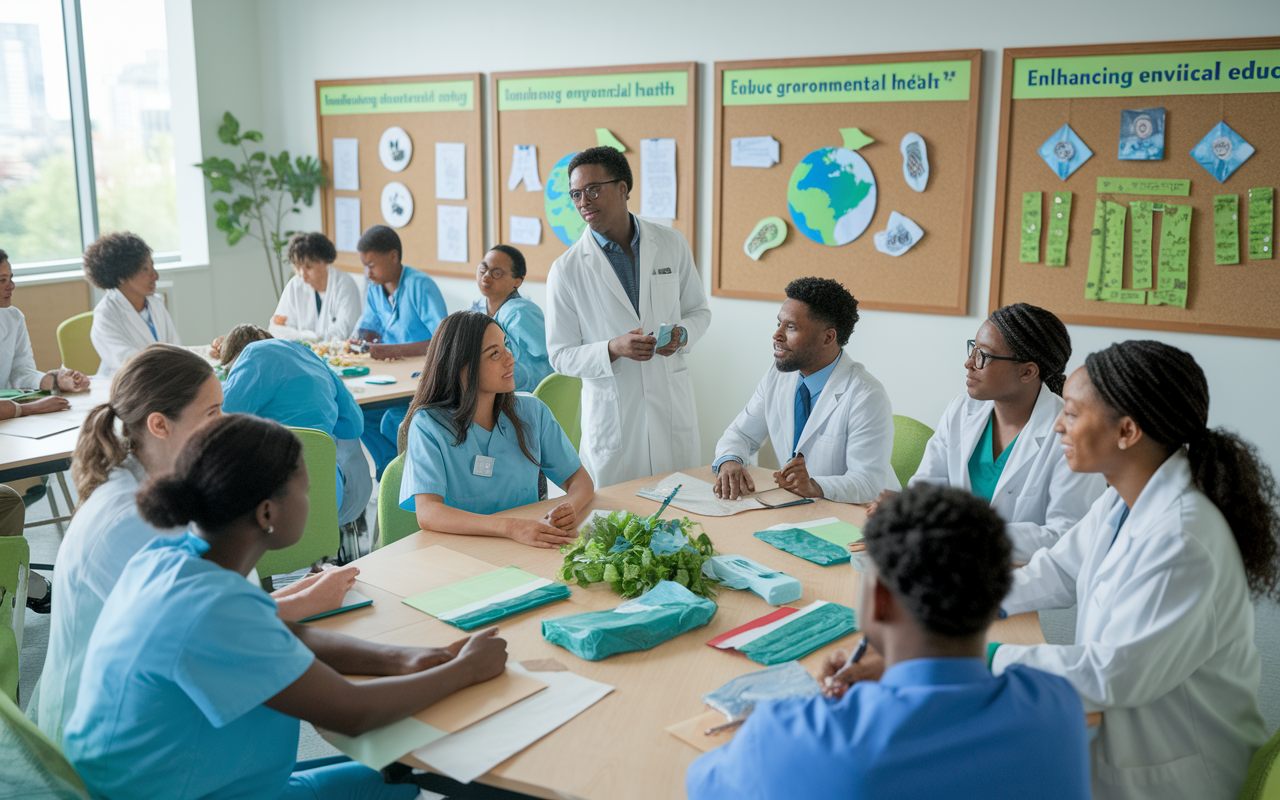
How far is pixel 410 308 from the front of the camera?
17.0ft

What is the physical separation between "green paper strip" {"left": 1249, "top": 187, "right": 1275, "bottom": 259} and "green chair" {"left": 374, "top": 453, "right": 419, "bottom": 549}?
362 centimetres

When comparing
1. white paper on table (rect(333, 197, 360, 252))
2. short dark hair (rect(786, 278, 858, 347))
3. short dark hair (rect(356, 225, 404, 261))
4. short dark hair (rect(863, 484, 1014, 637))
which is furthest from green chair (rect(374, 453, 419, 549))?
white paper on table (rect(333, 197, 360, 252))

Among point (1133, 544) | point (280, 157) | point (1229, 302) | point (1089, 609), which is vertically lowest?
point (1089, 609)

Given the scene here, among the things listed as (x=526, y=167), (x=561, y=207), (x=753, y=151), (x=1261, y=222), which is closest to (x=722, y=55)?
(x=753, y=151)

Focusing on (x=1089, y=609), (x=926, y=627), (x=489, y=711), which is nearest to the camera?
(x=926, y=627)

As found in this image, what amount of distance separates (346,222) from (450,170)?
41.8 inches

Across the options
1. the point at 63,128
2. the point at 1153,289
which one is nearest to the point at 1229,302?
the point at 1153,289

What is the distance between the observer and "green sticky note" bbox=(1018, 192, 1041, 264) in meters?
4.39

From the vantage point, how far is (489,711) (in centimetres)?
153

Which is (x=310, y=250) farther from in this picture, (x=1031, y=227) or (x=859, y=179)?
(x=1031, y=227)

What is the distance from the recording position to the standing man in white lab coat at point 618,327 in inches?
137

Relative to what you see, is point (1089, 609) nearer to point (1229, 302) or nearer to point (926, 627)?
point (926, 627)

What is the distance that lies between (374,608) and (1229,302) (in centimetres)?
386

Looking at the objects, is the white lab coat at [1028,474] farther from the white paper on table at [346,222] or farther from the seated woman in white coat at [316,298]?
the white paper on table at [346,222]
